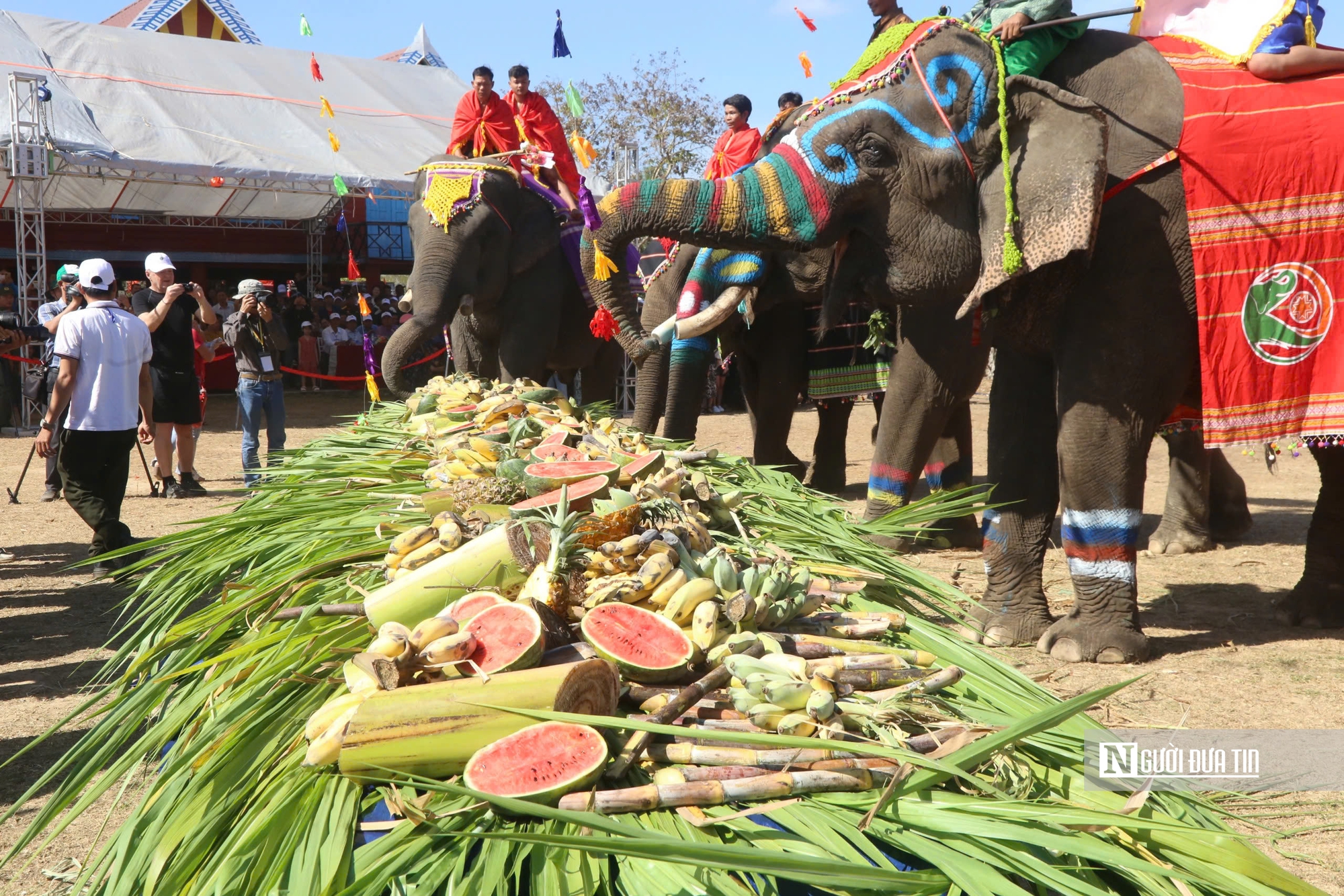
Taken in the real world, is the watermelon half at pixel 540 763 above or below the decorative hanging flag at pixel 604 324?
below

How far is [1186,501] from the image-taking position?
21.3ft

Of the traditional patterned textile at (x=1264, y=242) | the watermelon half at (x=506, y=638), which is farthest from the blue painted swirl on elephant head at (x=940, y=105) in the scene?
the watermelon half at (x=506, y=638)

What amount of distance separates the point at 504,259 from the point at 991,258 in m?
4.35

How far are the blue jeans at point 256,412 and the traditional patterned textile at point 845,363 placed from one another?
13.1 feet

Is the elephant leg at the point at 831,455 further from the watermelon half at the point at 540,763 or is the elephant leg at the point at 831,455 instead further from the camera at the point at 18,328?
the watermelon half at the point at 540,763

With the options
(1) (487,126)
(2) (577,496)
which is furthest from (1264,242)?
(1) (487,126)

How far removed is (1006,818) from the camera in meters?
1.48

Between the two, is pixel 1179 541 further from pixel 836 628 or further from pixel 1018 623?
pixel 836 628

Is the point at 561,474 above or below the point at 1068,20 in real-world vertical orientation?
below

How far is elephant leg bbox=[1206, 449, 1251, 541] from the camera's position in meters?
7.00

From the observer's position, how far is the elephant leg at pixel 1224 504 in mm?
7000

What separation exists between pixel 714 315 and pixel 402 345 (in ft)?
6.53

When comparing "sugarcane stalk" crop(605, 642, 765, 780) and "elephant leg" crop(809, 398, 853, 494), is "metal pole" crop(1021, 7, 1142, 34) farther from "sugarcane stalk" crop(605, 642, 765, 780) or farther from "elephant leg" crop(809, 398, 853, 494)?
"elephant leg" crop(809, 398, 853, 494)

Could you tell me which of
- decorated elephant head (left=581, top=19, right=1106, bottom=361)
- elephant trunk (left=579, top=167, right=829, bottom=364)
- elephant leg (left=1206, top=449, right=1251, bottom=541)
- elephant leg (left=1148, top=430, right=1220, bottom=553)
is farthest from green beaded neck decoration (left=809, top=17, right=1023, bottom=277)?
elephant leg (left=1206, top=449, right=1251, bottom=541)
